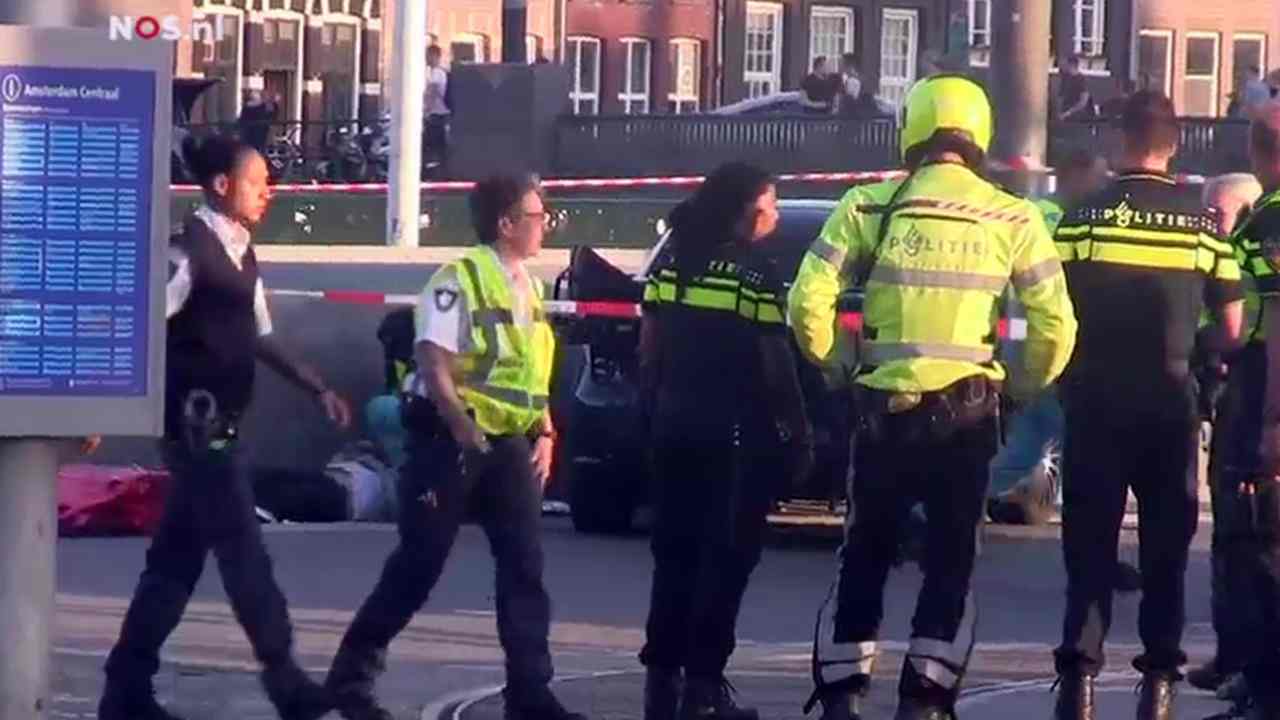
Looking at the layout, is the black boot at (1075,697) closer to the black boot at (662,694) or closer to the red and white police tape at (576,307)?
the red and white police tape at (576,307)

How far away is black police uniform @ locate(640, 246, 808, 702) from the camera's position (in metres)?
10.4

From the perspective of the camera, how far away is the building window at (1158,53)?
203ft

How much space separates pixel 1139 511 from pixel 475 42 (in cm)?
4414

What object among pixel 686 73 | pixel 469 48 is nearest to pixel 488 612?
pixel 469 48

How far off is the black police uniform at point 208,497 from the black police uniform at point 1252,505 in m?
3.03

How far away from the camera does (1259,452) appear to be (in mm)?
10516

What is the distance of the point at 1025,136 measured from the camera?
20047 mm

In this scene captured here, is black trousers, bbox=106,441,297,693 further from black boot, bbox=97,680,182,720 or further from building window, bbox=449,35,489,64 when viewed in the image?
building window, bbox=449,35,489,64

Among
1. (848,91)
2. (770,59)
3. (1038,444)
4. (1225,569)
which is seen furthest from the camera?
(770,59)

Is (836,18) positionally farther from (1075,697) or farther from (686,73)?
(1075,697)

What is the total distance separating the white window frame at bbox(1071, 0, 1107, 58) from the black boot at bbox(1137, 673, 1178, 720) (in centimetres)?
5139

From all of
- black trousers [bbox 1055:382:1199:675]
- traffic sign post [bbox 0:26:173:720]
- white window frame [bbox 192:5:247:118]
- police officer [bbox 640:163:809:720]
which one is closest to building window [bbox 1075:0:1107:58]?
white window frame [bbox 192:5:247:118]

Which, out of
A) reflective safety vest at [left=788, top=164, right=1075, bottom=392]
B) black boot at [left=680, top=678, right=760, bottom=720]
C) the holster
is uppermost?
reflective safety vest at [left=788, top=164, right=1075, bottom=392]

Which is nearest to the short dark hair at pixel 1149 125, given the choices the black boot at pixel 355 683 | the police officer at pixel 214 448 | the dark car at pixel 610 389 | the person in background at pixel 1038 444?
the police officer at pixel 214 448
